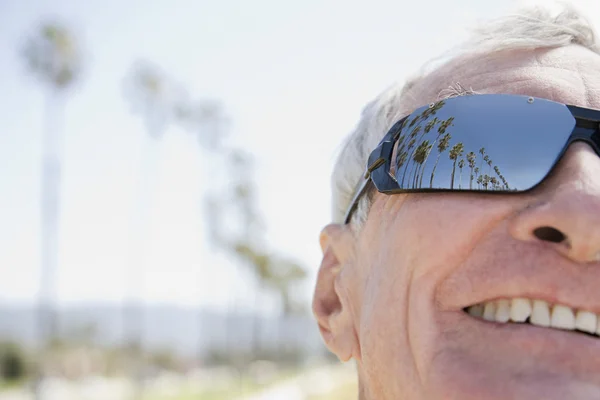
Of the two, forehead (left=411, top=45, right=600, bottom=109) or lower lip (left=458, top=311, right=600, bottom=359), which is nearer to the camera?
lower lip (left=458, top=311, right=600, bottom=359)

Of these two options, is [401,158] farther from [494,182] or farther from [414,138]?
[494,182]

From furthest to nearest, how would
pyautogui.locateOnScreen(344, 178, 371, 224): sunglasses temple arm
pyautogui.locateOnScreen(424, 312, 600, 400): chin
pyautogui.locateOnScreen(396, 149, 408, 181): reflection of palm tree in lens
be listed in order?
pyautogui.locateOnScreen(344, 178, 371, 224): sunglasses temple arm
pyautogui.locateOnScreen(396, 149, 408, 181): reflection of palm tree in lens
pyautogui.locateOnScreen(424, 312, 600, 400): chin

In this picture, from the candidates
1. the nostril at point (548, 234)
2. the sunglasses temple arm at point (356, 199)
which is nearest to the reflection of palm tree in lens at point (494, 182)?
the nostril at point (548, 234)

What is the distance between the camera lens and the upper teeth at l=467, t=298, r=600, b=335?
1.39 m

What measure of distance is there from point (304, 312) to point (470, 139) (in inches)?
2222

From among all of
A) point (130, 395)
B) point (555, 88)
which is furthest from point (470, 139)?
point (130, 395)

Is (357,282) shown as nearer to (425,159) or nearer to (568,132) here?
(425,159)

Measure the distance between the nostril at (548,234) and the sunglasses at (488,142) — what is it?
10 cm

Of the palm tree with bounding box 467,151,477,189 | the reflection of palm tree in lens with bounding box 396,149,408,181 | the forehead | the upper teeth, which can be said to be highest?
the forehead

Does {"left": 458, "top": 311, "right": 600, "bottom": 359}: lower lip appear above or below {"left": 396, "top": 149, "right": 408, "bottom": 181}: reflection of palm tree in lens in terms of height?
below

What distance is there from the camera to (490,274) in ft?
4.72

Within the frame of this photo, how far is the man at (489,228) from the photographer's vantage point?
1374mm

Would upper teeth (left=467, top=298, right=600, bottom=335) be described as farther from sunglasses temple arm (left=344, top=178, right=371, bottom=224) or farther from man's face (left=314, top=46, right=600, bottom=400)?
sunglasses temple arm (left=344, top=178, right=371, bottom=224)

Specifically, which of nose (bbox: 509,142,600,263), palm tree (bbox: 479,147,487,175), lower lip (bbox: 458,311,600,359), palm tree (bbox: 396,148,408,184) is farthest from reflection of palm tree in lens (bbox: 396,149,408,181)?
lower lip (bbox: 458,311,600,359)
